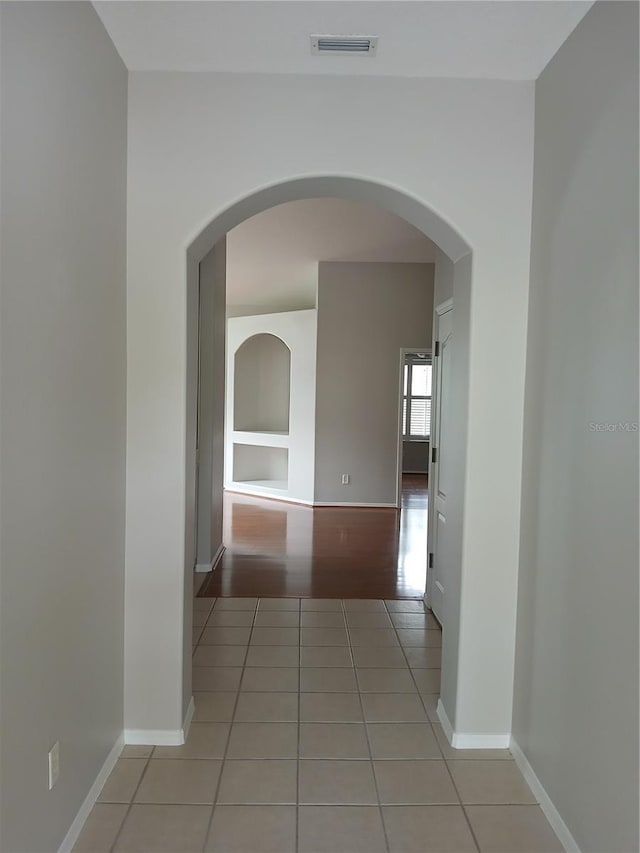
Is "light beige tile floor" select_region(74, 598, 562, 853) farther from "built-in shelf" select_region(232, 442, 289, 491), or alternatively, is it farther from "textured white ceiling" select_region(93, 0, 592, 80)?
"built-in shelf" select_region(232, 442, 289, 491)

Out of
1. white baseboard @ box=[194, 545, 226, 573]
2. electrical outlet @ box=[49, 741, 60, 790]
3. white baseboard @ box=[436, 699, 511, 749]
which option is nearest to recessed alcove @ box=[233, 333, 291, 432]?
white baseboard @ box=[194, 545, 226, 573]

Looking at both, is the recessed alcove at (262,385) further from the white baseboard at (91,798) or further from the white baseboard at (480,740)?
the white baseboard at (480,740)

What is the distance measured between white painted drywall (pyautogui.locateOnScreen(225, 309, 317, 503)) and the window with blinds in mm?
3076

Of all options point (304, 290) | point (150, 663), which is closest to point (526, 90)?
point (150, 663)

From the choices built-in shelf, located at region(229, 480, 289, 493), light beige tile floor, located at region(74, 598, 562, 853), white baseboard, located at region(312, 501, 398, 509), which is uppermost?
built-in shelf, located at region(229, 480, 289, 493)

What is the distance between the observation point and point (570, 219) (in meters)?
2.24

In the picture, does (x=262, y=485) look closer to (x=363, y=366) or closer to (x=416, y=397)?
(x=363, y=366)

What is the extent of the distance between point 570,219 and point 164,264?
1.65 meters

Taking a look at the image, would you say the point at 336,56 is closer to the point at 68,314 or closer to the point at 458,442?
the point at 68,314

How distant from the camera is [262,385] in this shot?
10836mm

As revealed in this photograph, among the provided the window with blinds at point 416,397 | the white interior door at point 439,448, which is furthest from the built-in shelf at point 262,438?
the white interior door at point 439,448

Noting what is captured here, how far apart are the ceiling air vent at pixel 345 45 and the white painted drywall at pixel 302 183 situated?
0.66 feet

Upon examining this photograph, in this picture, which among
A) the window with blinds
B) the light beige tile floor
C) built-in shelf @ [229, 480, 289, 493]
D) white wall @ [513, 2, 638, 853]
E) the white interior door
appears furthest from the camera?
the window with blinds

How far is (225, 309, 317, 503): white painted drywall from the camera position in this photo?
8.65 m
